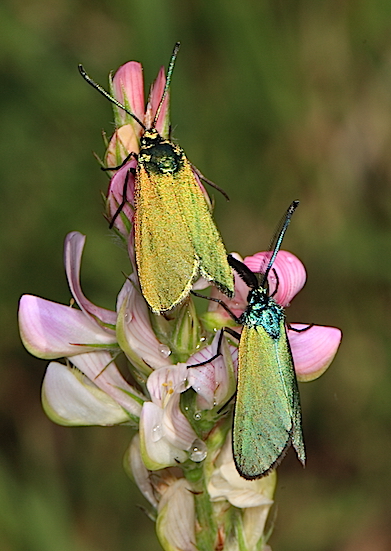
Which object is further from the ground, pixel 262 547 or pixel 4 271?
pixel 4 271

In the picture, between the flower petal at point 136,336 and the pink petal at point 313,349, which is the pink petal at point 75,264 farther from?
the pink petal at point 313,349

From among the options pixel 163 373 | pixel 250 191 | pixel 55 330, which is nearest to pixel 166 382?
pixel 163 373

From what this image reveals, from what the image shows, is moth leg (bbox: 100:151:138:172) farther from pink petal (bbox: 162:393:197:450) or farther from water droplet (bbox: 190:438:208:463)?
water droplet (bbox: 190:438:208:463)

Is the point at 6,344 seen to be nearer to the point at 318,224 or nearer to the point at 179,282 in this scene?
the point at 318,224

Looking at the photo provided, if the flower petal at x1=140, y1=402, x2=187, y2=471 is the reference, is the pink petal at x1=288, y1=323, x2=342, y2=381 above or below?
above

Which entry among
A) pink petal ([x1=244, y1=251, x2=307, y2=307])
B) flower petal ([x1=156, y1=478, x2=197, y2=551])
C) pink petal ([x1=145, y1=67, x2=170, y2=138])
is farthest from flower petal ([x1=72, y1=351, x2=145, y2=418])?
pink petal ([x1=145, y1=67, x2=170, y2=138])

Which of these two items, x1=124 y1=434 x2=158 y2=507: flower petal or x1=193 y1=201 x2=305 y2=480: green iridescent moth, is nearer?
x1=193 y1=201 x2=305 y2=480: green iridescent moth

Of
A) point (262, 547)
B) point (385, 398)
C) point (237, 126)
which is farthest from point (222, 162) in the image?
point (262, 547)

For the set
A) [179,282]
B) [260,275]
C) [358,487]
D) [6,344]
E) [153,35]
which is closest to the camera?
[179,282]
